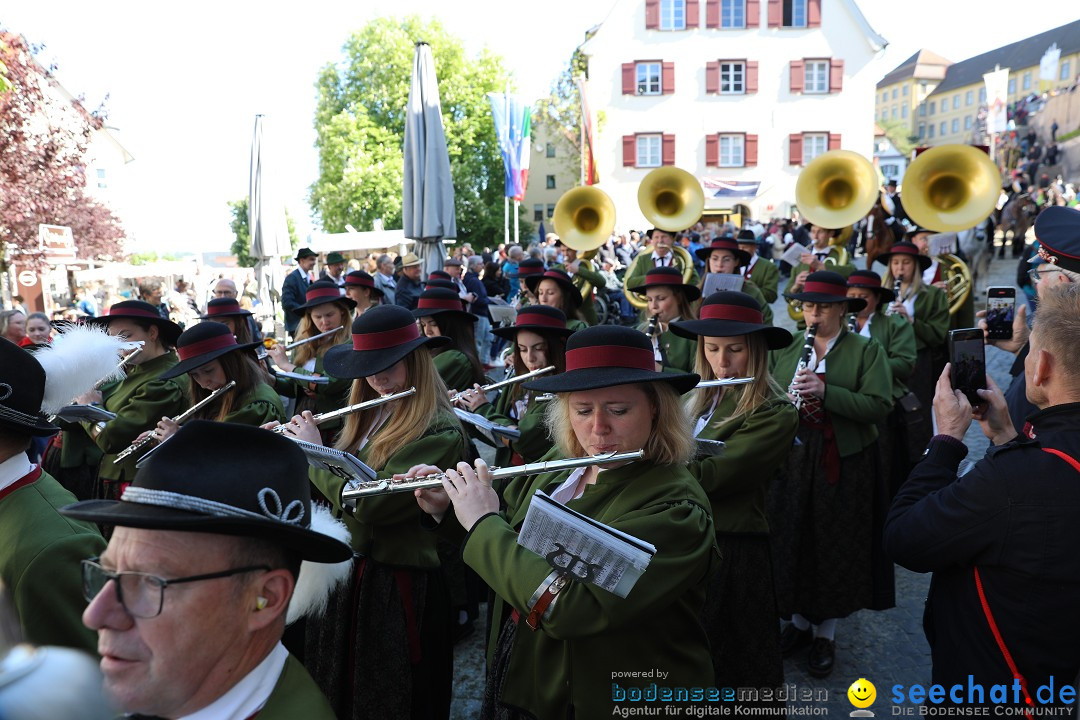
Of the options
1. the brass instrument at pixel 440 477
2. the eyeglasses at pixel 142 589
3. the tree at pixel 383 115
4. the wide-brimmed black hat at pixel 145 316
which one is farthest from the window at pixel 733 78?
the eyeglasses at pixel 142 589

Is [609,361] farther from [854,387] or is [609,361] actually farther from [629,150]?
[629,150]

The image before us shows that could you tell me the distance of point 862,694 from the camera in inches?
163

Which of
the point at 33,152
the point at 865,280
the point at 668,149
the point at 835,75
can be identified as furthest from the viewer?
the point at 668,149

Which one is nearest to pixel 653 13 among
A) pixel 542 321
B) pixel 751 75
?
pixel 751 75

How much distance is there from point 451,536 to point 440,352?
3.13 meters

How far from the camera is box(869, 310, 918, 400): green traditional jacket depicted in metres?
6.05

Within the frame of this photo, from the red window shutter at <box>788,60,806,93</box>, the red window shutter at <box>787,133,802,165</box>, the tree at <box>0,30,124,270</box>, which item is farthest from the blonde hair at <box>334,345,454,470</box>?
the red window shutter at <box>788,60,806,93</box>

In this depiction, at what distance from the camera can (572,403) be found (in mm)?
2850

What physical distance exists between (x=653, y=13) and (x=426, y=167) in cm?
2836

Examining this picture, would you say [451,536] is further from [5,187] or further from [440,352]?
[5,187]

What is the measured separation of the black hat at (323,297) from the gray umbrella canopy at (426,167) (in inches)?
180

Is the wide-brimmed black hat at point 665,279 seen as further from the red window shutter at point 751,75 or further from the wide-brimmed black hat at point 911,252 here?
the red window shutter at point 751,75

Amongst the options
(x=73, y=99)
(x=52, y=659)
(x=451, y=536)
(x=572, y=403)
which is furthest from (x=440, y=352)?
(x=73, y=99)

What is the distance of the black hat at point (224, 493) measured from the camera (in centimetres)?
170
